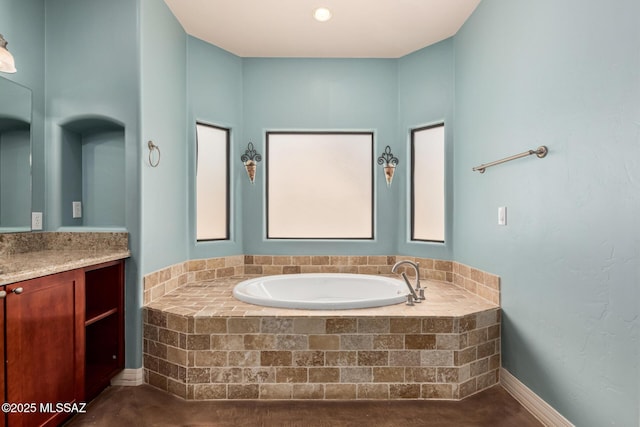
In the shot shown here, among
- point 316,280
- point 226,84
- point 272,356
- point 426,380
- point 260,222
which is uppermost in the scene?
point 226,84

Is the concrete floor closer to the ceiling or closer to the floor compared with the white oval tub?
closer to the floor

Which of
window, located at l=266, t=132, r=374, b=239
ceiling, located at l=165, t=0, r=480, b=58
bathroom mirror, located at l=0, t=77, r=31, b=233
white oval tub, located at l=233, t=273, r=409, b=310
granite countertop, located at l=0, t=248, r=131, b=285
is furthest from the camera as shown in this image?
window, located at l=266, t=132, r=374, b=239

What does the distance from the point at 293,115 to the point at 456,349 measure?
2440 mm

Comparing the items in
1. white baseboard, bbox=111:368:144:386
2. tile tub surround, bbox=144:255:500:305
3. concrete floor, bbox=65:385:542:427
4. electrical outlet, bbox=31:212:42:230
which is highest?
electrical outlet, bbox=31:212:42:230

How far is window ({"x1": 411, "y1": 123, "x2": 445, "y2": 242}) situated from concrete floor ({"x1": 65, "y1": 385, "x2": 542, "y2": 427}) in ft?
4.85

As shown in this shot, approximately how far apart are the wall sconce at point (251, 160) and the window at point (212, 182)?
17 cm

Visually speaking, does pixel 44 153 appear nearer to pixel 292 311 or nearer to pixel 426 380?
pixel 292 311

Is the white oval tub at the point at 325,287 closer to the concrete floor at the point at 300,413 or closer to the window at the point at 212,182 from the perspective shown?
the window at the point at 212,182

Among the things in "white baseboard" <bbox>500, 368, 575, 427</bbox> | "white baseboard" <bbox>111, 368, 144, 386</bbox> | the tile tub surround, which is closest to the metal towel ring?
the tile tub surround

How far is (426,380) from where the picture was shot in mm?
2102

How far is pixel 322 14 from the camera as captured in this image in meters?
2.68

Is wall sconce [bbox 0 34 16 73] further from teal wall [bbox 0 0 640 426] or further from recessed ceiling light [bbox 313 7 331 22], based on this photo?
recessed ceiling light [bbox 313 7 331 22]

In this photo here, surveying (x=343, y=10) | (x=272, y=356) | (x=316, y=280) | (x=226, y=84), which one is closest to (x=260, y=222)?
(x=316, y=280)

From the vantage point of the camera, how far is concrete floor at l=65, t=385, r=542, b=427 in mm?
1885
